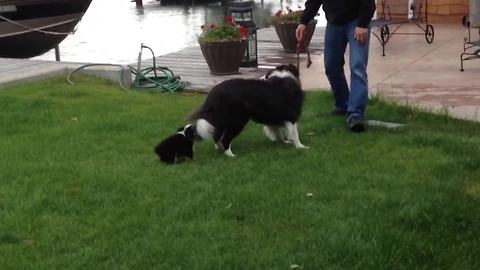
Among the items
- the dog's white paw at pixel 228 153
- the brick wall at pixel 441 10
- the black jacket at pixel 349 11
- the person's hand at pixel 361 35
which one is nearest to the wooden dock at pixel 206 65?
the brick wall at pixel 441 10

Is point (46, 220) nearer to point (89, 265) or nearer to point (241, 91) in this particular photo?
point (89, 265)

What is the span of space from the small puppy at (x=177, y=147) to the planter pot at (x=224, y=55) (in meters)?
3.66

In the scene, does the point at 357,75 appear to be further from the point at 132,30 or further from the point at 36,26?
the point at 132,30

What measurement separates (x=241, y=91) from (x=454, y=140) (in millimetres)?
1632

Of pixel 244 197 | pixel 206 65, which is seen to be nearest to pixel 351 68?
pixel 244 197

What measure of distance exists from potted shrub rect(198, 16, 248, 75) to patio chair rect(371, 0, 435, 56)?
2.28 meters

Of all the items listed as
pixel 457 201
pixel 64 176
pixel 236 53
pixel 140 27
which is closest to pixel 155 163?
pixel 64 176

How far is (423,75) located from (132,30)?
1428 centimetres

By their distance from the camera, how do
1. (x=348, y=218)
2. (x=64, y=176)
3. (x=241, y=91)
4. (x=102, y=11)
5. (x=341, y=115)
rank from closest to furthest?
(x=348, y=218) < (x=64, y=176) < (x=241, y=91) < (x=341, y=115) < (x=102, y=11)

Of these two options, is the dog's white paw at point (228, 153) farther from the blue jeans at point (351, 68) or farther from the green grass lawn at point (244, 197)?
the blue jeans at point (351, 68)

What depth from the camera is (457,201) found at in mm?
4273

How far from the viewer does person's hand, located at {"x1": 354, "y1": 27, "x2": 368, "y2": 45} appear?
593 cm

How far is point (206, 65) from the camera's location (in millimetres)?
10109

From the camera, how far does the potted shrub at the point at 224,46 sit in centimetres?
892
